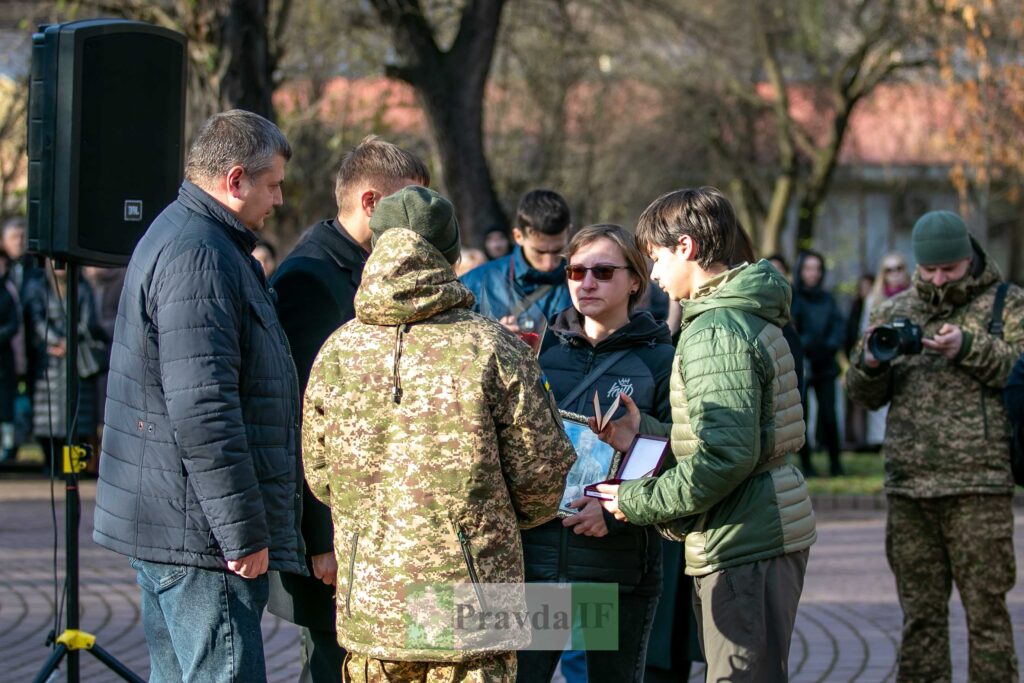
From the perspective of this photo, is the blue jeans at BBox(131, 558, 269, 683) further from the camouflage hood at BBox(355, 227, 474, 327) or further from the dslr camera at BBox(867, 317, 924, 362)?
the dslr camera at BBox(867, 317, 924, 362)

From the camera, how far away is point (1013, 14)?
14945mm

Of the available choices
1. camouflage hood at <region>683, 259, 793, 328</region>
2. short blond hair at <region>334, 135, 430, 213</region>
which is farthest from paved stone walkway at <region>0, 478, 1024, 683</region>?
camouflage hood at <region>683, 259, 793, 328</region>

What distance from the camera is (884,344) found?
17.8ft

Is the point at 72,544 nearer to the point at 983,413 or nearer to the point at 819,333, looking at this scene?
the point at 983,413

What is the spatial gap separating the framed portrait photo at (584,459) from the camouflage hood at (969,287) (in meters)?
1.96

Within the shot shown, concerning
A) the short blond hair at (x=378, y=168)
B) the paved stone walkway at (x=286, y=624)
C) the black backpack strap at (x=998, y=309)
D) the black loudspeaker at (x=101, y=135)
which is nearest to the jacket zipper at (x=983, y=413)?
the black backpack strap at (x=998, y=309)

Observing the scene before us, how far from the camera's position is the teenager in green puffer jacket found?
382cm

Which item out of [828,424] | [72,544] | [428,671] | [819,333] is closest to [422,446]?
[428,671]

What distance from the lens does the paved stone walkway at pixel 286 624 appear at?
629 cm

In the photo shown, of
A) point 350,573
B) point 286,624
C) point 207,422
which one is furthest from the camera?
point 286,624

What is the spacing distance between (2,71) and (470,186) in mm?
6793

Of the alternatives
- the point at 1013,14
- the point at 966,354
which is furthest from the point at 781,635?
the point at 1013,14

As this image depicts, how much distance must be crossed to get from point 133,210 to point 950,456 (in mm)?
3264

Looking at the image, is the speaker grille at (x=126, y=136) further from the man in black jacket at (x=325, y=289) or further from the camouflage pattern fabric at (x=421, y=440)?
the camouflage pattern fabric at (x=421, y=440)
